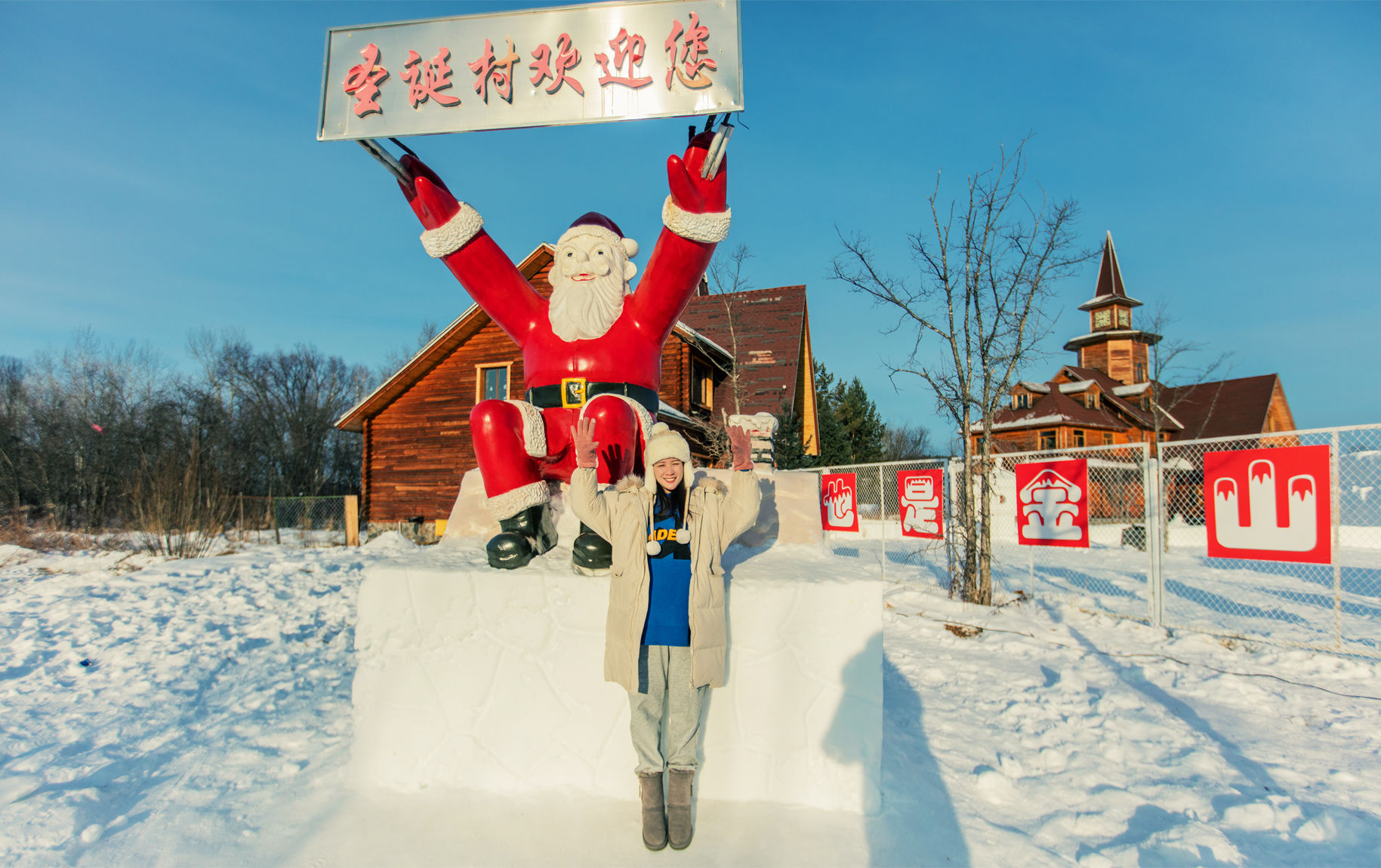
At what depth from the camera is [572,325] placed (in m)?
3.21

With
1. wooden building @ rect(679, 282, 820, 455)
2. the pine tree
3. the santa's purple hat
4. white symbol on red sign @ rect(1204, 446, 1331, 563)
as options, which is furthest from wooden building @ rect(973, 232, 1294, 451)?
the santa's purple hat

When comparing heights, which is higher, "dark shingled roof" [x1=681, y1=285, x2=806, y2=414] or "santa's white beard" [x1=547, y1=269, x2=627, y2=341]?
"dark shingled roof" [x1=681, y1=285, x2=806, y2=414]

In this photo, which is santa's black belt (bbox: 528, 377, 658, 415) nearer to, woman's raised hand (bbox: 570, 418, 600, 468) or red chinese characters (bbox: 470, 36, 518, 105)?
woman's raised hand (bbox: 570, 418, 600, 468)

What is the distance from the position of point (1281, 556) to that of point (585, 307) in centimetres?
539

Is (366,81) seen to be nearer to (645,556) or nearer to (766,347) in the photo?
(645,556)

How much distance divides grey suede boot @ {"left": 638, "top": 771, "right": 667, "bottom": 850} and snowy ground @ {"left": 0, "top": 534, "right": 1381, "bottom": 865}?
6 centimetres

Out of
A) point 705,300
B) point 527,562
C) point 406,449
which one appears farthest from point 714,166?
point 705,300

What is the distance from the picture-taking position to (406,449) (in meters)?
14.5

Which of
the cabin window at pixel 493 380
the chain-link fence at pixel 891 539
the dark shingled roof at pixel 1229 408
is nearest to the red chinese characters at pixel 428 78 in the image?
the chain-link fence at pixel 891 539

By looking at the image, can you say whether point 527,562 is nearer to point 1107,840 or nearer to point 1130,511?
point 1107,840

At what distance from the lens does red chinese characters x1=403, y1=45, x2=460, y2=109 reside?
9.50ft

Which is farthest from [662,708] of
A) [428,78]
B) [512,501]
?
[428,78]

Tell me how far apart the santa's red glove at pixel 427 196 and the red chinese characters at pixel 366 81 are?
25 centimetres

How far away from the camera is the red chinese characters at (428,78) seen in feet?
9.50
